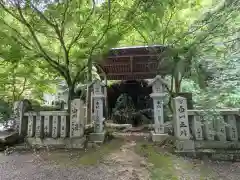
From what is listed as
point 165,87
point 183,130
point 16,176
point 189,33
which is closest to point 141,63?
point 165,87

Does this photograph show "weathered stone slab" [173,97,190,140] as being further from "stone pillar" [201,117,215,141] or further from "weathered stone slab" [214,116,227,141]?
"weathered stone slab" [214,116,227,141]

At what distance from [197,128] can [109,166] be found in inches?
92.3

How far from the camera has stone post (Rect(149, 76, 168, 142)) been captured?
5.71 meters

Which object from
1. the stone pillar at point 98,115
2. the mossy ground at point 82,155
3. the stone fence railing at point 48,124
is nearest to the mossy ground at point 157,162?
the mossy ground at point 82,155

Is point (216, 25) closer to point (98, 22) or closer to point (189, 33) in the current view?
point (189, 33)

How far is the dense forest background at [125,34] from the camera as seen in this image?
456 cm

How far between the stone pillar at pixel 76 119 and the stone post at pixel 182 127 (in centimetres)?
253

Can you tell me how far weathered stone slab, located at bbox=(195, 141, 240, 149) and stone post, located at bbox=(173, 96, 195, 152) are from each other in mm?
176

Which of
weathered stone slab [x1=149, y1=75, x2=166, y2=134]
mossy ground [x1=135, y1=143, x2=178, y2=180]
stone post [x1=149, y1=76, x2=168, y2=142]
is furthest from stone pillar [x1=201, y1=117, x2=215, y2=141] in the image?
weathered stone slab [x1=149, y1=75, x2=166, y2=134]

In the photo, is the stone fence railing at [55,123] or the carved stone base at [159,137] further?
the carved stone base at [159,137]

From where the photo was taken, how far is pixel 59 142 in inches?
206

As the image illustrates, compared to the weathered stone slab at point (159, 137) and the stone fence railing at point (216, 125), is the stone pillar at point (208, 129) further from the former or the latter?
the weathered stone slab at point (159, 137)

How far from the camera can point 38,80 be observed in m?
6.77

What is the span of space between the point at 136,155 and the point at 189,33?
361 cm
